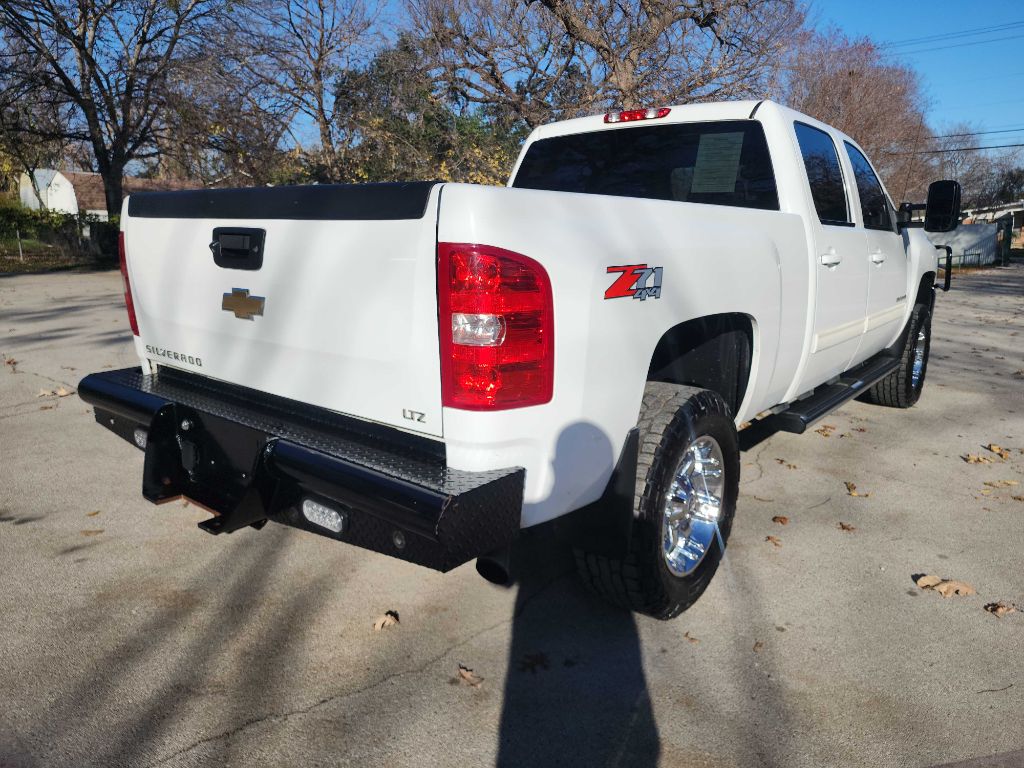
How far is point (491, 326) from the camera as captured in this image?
7.13ft

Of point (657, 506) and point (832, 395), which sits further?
point (832, 395)

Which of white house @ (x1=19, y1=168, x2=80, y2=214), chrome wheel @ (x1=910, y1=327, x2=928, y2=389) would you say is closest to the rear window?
chrome wheel @ (x1=910, y1=327, x2=928, y2=389)

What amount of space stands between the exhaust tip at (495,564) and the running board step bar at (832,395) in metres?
2.02

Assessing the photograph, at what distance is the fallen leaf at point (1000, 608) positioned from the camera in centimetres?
322

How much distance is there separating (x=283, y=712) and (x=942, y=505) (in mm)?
3807

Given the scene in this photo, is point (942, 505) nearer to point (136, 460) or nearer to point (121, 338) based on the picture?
point (136, 460)

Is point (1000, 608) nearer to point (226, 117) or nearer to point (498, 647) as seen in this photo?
point (498, 647)

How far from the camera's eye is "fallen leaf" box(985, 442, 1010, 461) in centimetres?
534

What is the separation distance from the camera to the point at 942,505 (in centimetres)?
444

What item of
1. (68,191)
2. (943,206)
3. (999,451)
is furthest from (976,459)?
(68,191)

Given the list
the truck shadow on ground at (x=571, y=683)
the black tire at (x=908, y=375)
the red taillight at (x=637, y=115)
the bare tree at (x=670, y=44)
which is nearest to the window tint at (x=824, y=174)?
the red taillight at (x=637, y=115)

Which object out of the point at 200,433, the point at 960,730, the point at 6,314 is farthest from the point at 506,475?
the point at 6,314

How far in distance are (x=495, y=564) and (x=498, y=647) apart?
72 cm

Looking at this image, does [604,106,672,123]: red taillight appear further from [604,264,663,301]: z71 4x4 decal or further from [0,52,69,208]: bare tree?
[0,52,69,208]: bare tree
